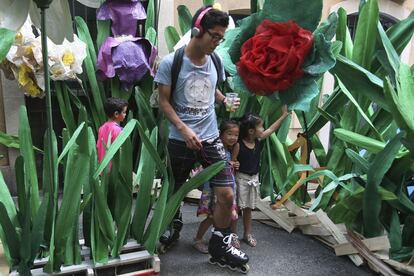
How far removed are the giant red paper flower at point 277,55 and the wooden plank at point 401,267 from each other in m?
1.21

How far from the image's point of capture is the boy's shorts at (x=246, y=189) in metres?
2.38

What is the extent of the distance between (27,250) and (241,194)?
1245 mm

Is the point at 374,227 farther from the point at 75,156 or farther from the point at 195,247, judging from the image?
the point at 75,156

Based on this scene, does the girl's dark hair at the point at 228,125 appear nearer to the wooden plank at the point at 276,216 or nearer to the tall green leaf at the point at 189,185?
the tall green leaf at the point at 189,185

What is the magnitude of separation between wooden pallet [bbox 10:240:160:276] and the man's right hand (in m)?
0.57

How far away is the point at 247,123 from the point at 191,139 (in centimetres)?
61

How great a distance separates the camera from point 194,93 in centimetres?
198

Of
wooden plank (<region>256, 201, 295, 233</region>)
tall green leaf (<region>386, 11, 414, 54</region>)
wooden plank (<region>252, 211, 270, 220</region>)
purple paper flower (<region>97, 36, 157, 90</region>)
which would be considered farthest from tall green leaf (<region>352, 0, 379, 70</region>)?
purple paper flower (<region>97, 36, 157, 90</region>)

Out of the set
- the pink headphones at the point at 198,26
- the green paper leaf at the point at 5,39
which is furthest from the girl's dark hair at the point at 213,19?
the green paper leaf at the point at 5,39

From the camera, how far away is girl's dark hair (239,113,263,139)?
7.80 ft

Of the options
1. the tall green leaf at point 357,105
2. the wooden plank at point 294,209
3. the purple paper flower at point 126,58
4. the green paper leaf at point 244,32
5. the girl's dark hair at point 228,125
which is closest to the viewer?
the green paper leaf at point 244,32

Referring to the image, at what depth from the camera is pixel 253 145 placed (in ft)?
7.95

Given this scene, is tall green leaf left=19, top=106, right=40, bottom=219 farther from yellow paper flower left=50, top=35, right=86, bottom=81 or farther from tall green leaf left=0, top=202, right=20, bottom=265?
yellow paper flower left=50, top=35, right=86, bottom=81

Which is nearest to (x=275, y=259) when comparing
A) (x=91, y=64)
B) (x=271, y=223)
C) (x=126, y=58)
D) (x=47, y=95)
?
(x=271, y=223)
